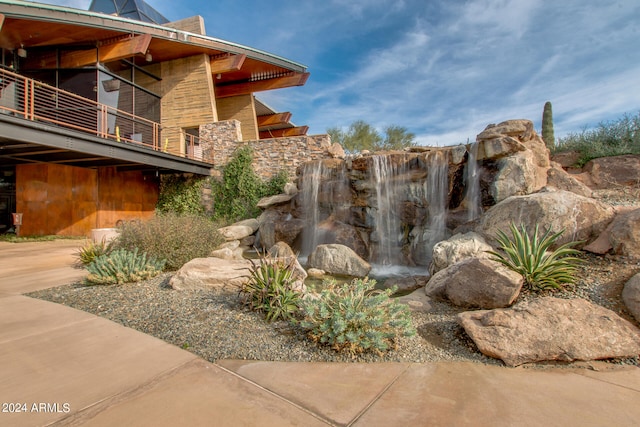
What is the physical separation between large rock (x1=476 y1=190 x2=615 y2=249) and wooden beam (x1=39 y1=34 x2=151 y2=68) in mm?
15868

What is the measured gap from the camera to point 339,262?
8.47 meters

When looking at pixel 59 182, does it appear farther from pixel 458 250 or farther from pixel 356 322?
pixel 458 250

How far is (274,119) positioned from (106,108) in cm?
1358

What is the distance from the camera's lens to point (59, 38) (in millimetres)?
13555

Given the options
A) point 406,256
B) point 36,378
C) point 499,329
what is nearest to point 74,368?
point 36,378

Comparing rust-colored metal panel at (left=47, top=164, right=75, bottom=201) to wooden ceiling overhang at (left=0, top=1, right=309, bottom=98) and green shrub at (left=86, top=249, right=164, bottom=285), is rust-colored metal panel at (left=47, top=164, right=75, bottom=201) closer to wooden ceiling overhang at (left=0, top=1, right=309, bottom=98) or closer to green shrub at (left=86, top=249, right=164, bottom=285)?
wooden ceiling overhang at (left=0, top=1, right=309, bottom=98)

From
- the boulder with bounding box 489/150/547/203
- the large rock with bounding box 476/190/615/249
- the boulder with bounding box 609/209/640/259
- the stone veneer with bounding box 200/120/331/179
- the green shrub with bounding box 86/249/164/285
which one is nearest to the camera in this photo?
the boulder with bounding box 609/209/640/259

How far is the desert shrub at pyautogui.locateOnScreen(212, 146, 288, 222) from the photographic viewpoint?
15.5 m

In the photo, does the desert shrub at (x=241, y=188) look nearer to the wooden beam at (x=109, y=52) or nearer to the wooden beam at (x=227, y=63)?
the wooden beam at (x=227, y=63)

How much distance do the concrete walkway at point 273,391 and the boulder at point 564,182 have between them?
6.50 metres

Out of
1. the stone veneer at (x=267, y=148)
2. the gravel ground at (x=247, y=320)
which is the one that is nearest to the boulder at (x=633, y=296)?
the gravel ground at (x=247, y=320)

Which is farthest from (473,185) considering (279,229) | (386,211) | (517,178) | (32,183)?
(32,183)

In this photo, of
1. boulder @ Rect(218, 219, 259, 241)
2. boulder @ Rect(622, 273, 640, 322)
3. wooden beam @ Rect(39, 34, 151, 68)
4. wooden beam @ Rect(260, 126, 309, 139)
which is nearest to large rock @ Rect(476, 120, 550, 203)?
boulder @ Rect(622, 273, 640, 322)

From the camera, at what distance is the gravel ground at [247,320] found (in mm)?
2912
